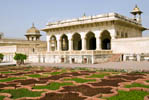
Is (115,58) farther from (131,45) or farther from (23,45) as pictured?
(23,45)

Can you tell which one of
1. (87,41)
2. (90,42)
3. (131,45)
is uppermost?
(87,41)

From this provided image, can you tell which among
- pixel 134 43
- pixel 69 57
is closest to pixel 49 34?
pixel 69 57

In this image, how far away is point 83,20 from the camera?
94.5 ft

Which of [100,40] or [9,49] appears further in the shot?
[9,49]

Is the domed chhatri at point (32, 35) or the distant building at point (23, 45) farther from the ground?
the domed chhatri at point (32, 35)

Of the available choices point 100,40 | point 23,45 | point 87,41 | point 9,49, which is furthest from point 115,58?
point 23,45

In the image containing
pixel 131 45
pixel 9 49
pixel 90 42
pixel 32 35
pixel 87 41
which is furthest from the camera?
pixel 32 35

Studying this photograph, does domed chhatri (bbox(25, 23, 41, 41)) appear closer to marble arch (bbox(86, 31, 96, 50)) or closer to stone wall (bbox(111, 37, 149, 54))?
marble arch (bbox(86, 31, 96, 50))

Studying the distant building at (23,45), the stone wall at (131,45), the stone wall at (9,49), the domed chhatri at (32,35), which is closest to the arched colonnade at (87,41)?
the distant building at (23,45)

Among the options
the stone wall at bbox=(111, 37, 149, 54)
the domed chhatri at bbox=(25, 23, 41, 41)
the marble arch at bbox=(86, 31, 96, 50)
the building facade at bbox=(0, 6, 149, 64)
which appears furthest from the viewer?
the domed chhatri at bbox=(25, 23, 41, 41)

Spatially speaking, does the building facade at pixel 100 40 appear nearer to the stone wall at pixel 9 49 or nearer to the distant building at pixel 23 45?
the distant building at pixel 23 45

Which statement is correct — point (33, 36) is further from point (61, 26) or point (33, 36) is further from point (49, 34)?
point (61, 26)

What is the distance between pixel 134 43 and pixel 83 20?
9020mm

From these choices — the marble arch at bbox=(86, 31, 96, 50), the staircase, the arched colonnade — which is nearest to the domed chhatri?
the arched colonnade
